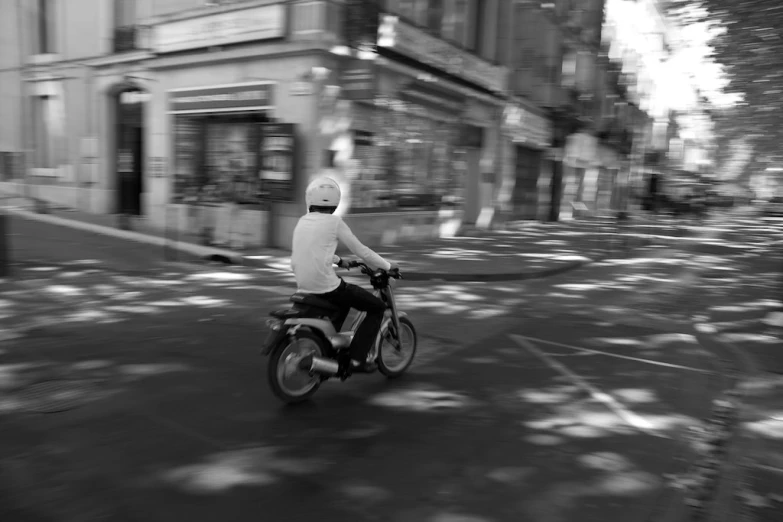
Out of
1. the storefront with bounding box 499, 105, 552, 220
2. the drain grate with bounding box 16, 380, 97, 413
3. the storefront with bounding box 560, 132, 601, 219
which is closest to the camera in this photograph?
the drain grate with bounding box 16, 380, 97, 413

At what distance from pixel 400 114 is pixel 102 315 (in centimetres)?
1041

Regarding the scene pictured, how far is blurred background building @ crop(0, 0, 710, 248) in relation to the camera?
45.3 feet

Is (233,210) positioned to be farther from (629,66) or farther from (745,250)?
(629,66)

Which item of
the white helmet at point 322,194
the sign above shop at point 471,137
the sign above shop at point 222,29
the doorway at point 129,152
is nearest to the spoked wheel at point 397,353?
the white helmet at point 322,194

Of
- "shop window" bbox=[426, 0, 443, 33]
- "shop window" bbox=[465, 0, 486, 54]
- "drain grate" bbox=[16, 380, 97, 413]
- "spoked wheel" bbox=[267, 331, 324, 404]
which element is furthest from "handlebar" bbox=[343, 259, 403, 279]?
"shop window" bbox=[465, 0, 486, 54]

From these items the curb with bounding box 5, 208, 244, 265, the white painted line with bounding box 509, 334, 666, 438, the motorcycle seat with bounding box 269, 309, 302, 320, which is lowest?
the white painted line with bounding box 509, 334, 666, 438

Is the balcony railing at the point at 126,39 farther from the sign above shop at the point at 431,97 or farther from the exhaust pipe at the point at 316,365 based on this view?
the exhaust pipe at the point at 316,365

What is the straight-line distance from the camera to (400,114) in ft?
53.3

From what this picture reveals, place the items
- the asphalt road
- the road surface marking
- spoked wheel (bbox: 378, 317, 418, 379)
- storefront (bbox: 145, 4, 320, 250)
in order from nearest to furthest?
the asphalt road < spoked wheel (bbox: 378, 317, 418, 379) < the road surface marking < storefront (bbox: 145, 4, 320, 250)

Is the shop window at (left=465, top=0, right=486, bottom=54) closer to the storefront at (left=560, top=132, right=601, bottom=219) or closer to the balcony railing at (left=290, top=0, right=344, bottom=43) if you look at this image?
the balcony railing at (left=290, top=0, right=344, bottom=43)

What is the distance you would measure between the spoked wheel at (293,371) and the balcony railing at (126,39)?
1555cm

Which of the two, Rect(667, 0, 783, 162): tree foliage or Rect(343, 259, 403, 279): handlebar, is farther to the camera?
Rect(667, 0, 783, 162): tree foliage

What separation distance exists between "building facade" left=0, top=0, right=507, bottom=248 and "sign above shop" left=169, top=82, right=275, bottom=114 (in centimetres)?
4

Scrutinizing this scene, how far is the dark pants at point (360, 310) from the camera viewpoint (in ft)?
16.5
